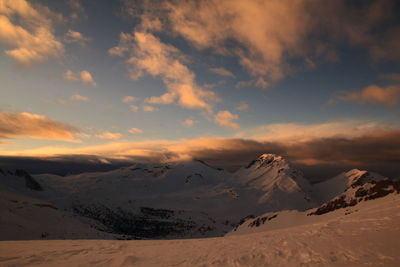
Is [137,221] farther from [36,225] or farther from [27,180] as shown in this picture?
[36,225]

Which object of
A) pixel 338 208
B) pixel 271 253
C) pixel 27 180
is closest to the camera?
pixel 271 253

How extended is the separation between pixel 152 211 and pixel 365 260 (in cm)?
16758

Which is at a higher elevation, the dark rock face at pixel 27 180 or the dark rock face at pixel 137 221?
the dark rock face at pixel 27 180

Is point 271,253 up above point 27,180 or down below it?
above

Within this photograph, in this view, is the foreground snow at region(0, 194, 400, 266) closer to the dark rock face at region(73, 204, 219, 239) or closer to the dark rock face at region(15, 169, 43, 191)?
the dark rock face at region(73, 204, 219, 239)

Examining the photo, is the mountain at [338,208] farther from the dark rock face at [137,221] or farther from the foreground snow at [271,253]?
the dark rock face at [137,221]

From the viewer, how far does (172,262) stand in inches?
396

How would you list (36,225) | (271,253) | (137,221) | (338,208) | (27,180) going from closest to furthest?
(271,253)
(338,208)
(36,225)
(27,180)
(137,221)

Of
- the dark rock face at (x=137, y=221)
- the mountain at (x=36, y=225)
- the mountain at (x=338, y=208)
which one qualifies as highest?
the mountain at (x=338, y=208)

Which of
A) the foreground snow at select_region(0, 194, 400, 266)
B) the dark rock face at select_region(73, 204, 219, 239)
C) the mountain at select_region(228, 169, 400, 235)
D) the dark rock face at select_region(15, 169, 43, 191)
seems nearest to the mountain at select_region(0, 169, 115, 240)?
the mountain at select_region(228, 169, 400, 235)

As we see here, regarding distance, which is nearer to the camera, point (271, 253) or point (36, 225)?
point (271, 253)

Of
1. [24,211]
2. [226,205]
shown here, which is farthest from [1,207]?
[226,205]

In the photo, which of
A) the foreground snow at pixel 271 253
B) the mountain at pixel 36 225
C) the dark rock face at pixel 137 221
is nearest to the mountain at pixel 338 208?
the foreground snow at pixel 271 253

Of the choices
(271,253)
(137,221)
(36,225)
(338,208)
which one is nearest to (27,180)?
(137,221)
